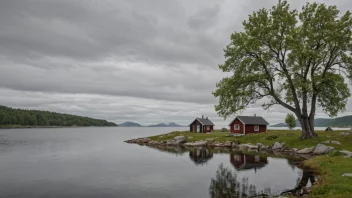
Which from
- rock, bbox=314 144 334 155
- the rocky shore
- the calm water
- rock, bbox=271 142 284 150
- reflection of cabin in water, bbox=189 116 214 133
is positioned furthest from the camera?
reflection of cabin in water, bbox=189 116 214 133

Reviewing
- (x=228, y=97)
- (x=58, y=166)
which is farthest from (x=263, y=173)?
(x=58, y=166)

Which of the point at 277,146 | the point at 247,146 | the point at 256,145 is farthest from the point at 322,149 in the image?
the point at 247,146

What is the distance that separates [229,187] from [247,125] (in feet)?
193

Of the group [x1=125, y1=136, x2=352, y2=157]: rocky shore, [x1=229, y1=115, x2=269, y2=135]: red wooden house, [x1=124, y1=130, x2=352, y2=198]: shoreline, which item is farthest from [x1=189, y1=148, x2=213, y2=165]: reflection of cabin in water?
[x1=229, y1=115, x2=269, y2=135]: red wooden house

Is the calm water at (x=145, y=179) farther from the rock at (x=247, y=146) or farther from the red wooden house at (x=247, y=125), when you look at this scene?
the red wooden house at (x=247, y=125)

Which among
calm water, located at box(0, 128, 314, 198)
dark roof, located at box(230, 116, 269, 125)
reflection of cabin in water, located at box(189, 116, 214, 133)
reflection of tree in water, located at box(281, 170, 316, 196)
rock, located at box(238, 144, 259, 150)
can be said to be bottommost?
calm water, located at box(0, 128, 314, 198)

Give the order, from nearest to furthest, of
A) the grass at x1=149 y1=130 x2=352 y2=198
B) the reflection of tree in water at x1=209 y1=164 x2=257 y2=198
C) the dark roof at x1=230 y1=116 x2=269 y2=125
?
the grass at x1=149 y1=130 x2=352 y2=198 → the reflection of tree in water at x1=209 y1=164 x2=257 y2=198 → the dark roof at x1=230 y1=116 x2=269 y2=125

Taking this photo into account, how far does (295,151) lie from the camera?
1889 inches

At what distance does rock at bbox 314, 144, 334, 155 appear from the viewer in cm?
4262

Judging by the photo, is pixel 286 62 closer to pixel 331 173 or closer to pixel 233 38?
pixel 233 38

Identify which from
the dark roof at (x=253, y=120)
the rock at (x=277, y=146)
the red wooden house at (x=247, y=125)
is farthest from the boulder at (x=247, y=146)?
the dark roof at (x=253, y=120)

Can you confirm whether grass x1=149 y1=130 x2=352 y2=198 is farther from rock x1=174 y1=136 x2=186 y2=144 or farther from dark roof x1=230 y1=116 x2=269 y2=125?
rock x1=174 y1=136 x2=186 y2=144

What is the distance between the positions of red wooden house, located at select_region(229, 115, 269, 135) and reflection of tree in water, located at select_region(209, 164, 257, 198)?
51.8 m

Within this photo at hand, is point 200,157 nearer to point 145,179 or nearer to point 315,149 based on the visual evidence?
point 145,179
